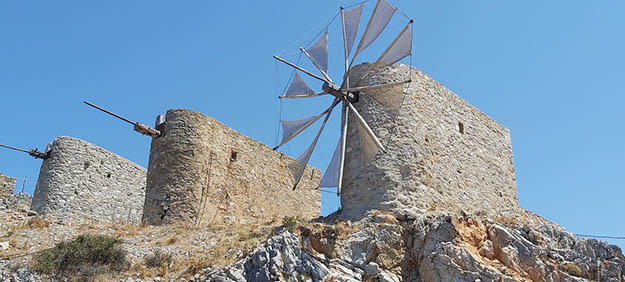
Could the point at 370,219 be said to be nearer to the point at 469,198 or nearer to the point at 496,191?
the point at 469,198

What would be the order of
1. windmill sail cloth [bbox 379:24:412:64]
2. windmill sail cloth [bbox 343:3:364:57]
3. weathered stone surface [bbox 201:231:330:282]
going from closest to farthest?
weathered stone surface [bbox 201:231:330:282]
windmill sail cloth [bbox 379:24:412:64]
windmill sail cloth [bbox 343:3:364:57]

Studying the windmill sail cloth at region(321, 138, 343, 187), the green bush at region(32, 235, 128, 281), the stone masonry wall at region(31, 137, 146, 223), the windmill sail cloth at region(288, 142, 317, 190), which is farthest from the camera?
the stone masonry wall at region(31, 137, 146, 223)

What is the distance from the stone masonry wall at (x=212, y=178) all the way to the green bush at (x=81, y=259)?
3364mm

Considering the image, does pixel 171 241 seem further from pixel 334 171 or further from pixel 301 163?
pixel 334 171

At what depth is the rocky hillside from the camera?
1333 centimetres

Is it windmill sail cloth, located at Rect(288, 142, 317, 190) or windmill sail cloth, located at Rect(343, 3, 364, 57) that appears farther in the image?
windmill sail cloth, located at Rect(288, 142, 317, 190)

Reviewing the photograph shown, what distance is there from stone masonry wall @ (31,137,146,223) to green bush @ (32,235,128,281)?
30.7 ft

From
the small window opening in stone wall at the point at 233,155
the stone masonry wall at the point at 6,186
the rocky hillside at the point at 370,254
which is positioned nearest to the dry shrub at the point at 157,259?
the rocky hillside at the point at 370,254

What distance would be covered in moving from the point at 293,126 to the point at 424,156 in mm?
3439

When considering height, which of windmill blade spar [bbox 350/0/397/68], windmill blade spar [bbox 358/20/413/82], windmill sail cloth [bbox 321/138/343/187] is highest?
windmill blade spar [bbox 350/0/397/68]

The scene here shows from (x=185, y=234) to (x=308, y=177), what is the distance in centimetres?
808

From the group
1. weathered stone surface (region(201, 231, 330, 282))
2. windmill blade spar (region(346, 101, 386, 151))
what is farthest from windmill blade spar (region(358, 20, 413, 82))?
weathered stone surface (region(201, 231, 330, 282))

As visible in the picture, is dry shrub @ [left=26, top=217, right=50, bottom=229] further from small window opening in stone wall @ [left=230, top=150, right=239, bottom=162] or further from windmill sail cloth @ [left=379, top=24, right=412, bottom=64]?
windmill sail cloth @ [left=379, top=24, right=412, bottom=64]

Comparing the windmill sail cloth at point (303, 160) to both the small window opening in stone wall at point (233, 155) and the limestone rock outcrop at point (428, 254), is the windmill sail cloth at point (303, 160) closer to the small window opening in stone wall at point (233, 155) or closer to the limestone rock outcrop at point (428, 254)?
the limestone rock outcrop at point (428, 254)
